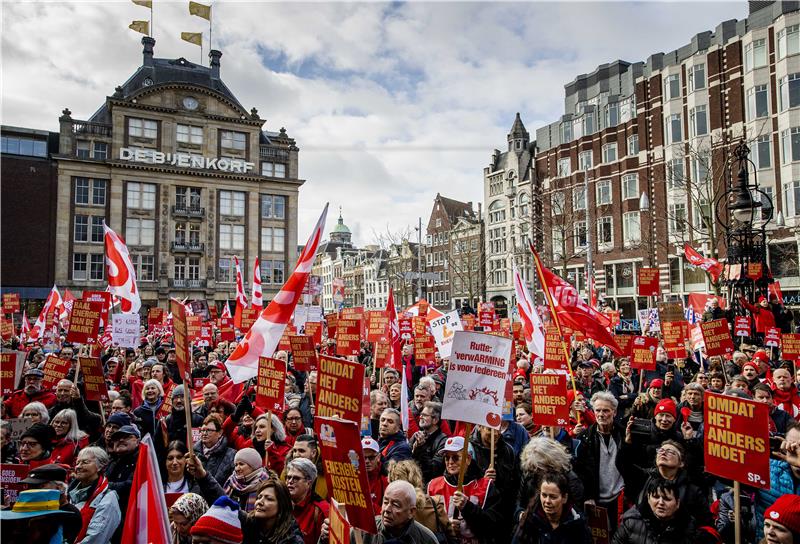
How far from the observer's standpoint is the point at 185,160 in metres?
53.8

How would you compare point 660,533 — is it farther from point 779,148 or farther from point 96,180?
point 96,180

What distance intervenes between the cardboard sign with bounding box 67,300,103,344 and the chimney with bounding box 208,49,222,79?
53.9m

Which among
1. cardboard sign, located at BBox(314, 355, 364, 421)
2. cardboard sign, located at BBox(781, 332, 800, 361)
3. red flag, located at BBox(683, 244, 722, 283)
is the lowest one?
cardboard sign, located at BBox(781, 332, 800, 361)

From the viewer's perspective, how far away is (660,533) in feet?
13.3

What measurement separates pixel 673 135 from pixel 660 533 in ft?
139

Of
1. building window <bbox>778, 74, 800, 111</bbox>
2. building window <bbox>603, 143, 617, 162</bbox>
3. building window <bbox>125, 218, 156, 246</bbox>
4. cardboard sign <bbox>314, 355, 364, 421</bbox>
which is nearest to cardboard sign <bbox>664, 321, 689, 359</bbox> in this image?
cardboard sign <bbox>314, 355, 364, 421</bbox>

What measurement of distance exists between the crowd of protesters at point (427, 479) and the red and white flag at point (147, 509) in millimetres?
239

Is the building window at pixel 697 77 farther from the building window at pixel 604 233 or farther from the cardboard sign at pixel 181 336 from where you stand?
the cardboard sign at pixel 181 336

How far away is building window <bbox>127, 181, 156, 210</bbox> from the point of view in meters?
52.4

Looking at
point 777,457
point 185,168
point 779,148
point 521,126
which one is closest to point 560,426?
point 777,457

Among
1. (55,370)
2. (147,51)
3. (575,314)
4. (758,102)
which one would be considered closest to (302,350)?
(55,370)

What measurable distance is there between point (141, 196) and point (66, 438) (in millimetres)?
51397

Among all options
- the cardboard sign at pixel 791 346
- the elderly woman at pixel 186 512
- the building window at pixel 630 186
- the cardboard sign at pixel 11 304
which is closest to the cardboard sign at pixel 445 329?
the cardboard sign at pixel 791 346

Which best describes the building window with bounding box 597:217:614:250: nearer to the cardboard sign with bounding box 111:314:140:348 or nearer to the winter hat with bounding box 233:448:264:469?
the cardboard sign with bounding box 111:314:140:348
